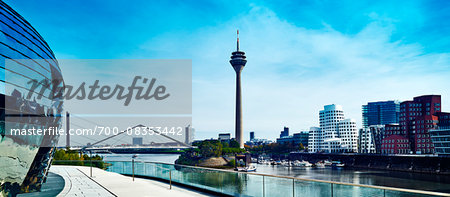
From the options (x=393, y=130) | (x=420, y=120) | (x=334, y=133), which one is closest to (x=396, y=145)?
(x=393, y=130)

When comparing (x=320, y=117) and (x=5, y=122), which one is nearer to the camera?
(x=5, y=122)

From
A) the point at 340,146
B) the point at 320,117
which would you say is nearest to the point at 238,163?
the point at 340,146

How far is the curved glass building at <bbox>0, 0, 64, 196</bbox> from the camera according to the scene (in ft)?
26.9

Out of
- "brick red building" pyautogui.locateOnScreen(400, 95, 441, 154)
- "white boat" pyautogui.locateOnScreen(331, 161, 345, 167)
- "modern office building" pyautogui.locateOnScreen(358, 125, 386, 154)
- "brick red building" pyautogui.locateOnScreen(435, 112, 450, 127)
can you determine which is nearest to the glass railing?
"brick red building" pyautogui.locateOnScreen(400, 95, 441, 154)

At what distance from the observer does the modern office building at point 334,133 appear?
135250 millimetres

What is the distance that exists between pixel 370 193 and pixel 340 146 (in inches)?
5233

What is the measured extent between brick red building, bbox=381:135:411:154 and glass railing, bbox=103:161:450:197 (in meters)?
99.6

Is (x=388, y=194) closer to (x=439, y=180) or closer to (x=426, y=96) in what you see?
(x=439, y=180)

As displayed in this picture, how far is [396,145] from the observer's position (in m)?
102

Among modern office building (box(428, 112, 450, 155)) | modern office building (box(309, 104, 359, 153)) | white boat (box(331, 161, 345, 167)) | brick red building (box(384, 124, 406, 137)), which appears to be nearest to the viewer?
modern office building (box(428, 112, 450, 155))

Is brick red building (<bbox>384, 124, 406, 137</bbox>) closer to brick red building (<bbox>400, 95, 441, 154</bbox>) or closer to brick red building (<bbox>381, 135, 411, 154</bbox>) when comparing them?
brick red building (<bbox>400, 95, 441, 154</bbox>)

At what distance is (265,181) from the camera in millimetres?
10750

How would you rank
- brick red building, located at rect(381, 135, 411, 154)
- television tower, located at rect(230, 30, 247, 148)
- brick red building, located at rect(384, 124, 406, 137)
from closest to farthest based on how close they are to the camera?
brick red building, located at rect(381, 135, 411, 154), brick red building, located at rect(384, 124, 406, 137), television tower, located at rect(230, 30, 247, 148)

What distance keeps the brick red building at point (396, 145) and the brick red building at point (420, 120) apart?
159 centimetres
